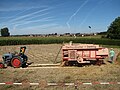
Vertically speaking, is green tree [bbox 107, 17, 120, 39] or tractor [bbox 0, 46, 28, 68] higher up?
green tree [bbox 107, 17, 120, 39]

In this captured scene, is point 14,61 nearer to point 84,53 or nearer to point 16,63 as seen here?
point 16,63

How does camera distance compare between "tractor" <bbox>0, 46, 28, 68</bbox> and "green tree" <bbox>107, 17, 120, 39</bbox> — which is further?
"green tree" <bbox>107, 17, 120, 39</bbox>

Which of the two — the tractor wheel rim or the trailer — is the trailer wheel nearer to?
the tractor wheel rim

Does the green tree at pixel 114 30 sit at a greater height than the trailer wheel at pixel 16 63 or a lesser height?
greater

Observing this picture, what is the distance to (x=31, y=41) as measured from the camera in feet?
196

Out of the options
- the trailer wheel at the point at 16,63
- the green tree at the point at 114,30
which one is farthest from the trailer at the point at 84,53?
the green tree at the point at 114,30

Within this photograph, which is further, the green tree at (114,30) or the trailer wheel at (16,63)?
the green tree at (114,30)

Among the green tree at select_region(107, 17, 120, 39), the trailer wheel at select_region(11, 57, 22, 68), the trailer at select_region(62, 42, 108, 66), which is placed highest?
the green tree at select_region(107, 17, 120, 39)

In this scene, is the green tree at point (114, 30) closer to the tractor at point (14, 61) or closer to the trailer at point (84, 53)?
the trailer at point (84, 53)

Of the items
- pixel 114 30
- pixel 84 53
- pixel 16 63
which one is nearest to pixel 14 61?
pixel 16 63

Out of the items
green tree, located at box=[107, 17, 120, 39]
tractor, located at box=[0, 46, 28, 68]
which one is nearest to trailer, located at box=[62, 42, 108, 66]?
tractor, located at box=[0, 46, 28, 68]

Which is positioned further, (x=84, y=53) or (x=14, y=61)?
(x=84, y=53)

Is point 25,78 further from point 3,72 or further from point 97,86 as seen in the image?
point 97,86

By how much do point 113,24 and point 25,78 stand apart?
8033 cm
